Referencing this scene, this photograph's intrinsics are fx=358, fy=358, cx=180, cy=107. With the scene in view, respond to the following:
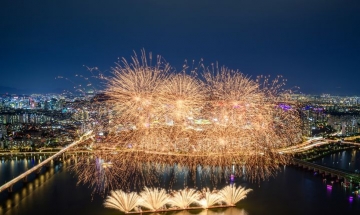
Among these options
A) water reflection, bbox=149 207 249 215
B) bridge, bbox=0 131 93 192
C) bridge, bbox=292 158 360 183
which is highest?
bridge, bbox=0 131 93 192

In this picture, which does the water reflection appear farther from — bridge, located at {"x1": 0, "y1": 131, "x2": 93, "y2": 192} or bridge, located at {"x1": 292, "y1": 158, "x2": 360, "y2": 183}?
bridge, located at {"x1": 0, "y1": 131, "x2": 93, "y2": 192}

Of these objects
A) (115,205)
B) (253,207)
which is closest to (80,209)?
(115,205)

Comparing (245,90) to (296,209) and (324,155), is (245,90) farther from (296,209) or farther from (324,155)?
(324,155)

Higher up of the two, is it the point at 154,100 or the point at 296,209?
the point at 154,100

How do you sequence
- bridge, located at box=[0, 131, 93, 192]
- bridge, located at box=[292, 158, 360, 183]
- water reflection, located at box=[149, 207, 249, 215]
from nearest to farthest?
water reflection, located at box=[149, 207, 249, 215], bridge, located at box=[0, 131, 93, 192], bridge, located at box=[292, 158, 360, 183]

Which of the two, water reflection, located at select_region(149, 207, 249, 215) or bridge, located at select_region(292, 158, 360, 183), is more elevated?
bridge, located at select_region(292, 158, 360, 183)

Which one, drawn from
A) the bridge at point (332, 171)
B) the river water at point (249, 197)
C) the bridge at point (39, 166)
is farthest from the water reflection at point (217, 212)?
the bridge at point (39, 166)

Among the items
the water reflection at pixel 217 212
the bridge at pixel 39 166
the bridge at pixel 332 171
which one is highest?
the bridge at pixel 39 166

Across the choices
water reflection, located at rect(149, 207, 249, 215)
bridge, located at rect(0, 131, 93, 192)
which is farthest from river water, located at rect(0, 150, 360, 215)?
bridge, located at rect(0, 131, 93, 192)

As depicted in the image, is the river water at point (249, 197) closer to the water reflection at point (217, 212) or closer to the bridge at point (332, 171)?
the water reflection at point (217, 212)
